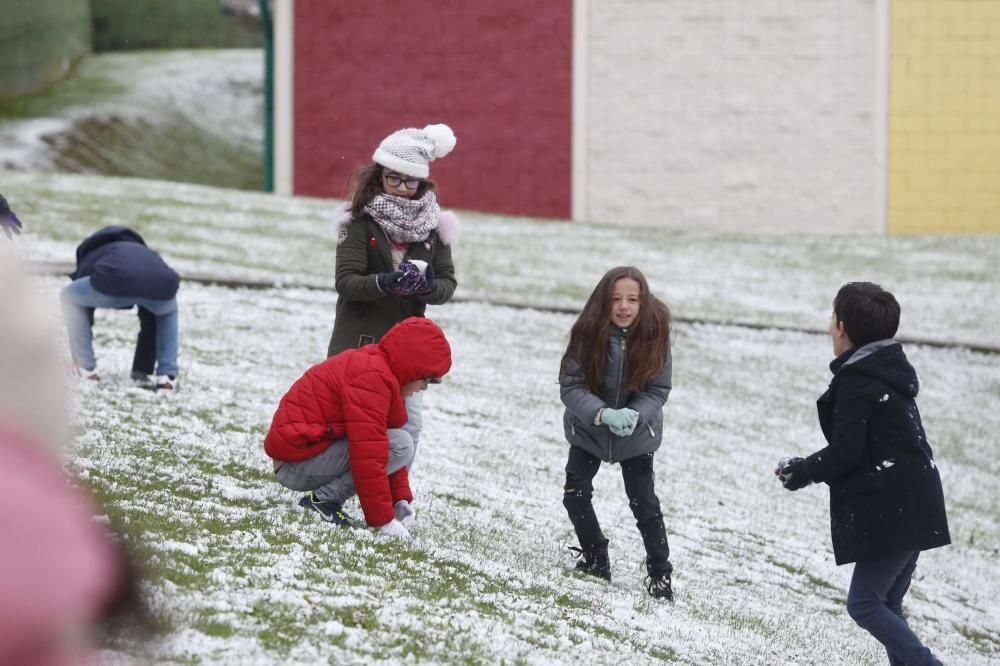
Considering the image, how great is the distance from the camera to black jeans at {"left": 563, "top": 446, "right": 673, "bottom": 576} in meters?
6.45

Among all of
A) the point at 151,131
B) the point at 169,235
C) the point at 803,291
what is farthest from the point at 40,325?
the point at 151,131

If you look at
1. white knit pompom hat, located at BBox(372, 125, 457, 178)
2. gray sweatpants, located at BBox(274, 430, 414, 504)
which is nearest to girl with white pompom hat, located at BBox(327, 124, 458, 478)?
white knit pompom hat, located at BBox(372, 125, 457, 178)

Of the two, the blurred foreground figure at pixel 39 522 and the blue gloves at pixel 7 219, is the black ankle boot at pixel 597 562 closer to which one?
the blue gloves at pixel 7 219

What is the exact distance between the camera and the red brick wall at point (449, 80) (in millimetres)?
27938

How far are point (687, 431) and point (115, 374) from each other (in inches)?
191

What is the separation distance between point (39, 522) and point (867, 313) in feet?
15.6

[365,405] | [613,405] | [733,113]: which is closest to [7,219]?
[365,405]

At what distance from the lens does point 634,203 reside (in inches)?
1113

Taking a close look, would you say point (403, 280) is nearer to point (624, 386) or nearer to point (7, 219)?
point (624, 386)

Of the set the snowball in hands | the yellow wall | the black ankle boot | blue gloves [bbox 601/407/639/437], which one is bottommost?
the black ankle boot

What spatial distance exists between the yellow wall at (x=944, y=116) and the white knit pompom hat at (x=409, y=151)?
2312cm

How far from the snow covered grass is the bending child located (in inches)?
15.5

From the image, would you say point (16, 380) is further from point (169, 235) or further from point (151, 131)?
point (151, 131)

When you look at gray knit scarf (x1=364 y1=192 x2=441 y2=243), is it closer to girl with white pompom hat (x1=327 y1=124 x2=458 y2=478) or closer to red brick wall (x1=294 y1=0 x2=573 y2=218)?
girl with white pompom hat (x1=327 y1=124 x2=458 y2=478)
